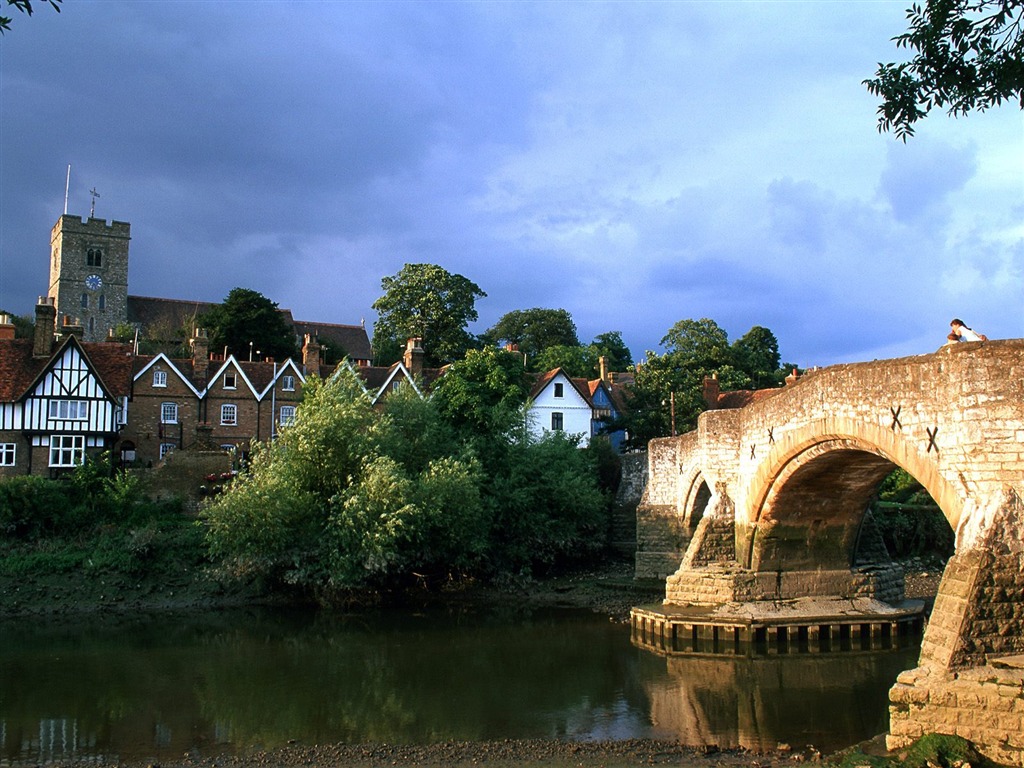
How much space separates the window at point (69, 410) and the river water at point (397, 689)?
40.5ft

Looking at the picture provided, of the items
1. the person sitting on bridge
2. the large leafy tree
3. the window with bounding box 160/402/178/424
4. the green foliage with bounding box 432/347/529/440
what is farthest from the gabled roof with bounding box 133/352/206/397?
the person sitting on bridge

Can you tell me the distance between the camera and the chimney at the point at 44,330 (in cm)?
3156

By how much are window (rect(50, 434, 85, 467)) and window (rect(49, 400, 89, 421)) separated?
640 millimetres

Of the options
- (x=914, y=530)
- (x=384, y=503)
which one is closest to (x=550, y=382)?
(x=914, y=530)

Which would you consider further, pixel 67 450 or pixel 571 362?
pixel 571 362

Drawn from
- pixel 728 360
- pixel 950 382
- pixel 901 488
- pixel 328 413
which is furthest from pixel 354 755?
pixel 728 360

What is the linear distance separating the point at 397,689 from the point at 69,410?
2206 centimetres

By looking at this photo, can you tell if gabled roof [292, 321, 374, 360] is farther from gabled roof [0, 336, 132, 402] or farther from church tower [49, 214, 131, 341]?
gabled roof [0, 336, 132, 402]

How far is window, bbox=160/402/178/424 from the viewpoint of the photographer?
34.8 m

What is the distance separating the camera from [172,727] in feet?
42.5

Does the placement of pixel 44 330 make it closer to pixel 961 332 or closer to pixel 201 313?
pixel 201 313

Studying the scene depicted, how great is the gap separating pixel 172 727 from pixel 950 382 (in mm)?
11969

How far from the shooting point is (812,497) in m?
18.3

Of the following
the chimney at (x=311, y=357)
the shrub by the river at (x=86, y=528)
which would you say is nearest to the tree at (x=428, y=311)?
the chimney at (x=311, y=357)
